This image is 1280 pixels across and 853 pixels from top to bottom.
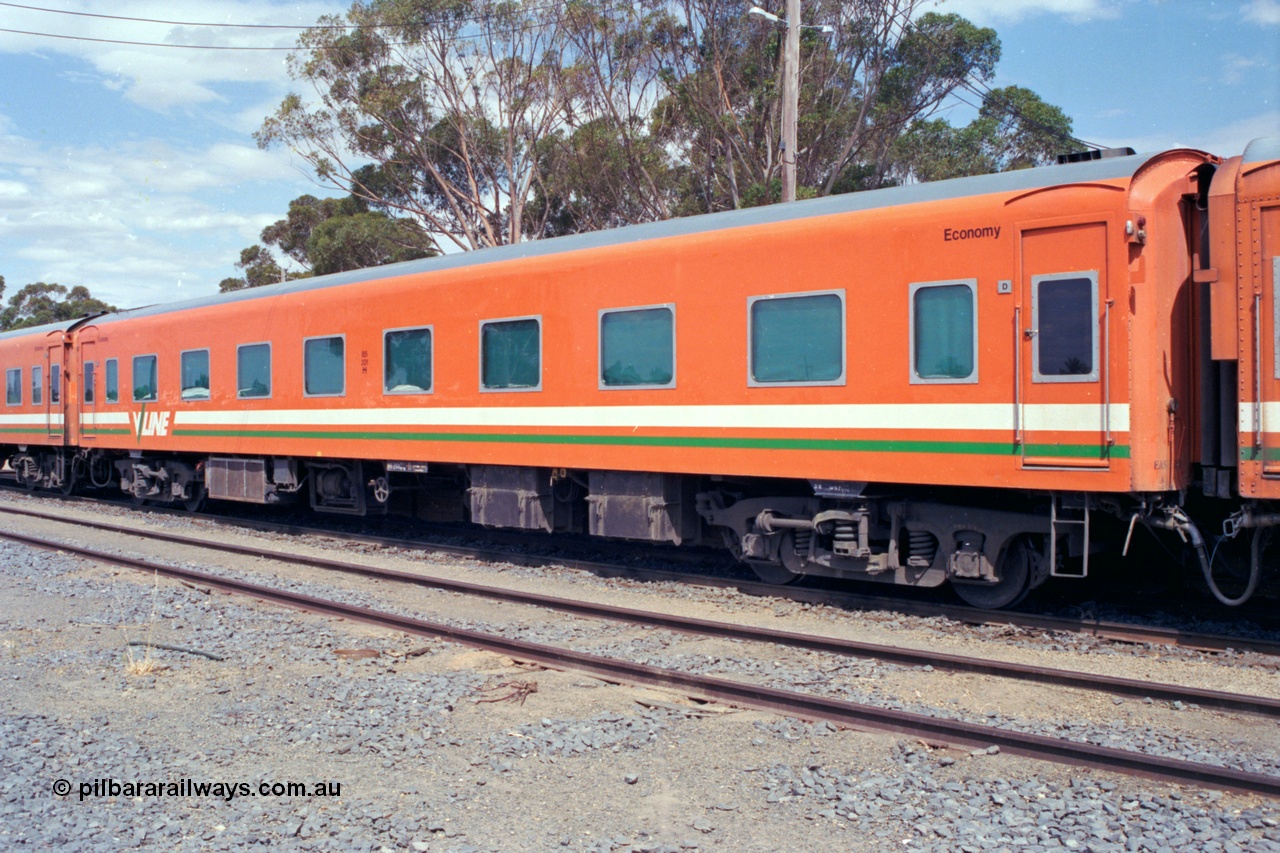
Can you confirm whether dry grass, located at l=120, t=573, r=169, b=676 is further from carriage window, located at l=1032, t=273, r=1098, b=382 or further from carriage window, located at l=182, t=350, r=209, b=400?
carriage window, located at l=182, t=350, r=209, b=400

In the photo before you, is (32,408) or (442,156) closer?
(32,408)

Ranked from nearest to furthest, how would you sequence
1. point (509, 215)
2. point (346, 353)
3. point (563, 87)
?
point (346, 353), point (563, 87), point (509, 215)

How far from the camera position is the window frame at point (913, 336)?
7.93 metres

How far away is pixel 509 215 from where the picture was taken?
104 ft

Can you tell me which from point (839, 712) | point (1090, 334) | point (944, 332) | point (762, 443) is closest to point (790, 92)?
point (762, 443)

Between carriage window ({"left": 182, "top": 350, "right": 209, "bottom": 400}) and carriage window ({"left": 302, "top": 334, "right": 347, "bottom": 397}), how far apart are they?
9.47 feet

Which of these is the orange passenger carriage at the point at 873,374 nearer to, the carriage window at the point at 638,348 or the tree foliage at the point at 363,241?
the carriage window at the point at 638,348

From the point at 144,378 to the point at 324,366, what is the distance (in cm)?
564

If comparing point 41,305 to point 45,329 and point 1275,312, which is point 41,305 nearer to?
point 45,329

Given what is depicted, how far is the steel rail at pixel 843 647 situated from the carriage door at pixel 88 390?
980 cm

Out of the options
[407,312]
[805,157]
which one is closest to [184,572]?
[407,312]

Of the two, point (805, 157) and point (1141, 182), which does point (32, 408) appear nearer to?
point (805, 157)

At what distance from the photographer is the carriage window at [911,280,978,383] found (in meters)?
7.96

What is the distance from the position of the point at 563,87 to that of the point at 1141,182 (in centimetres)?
2346
